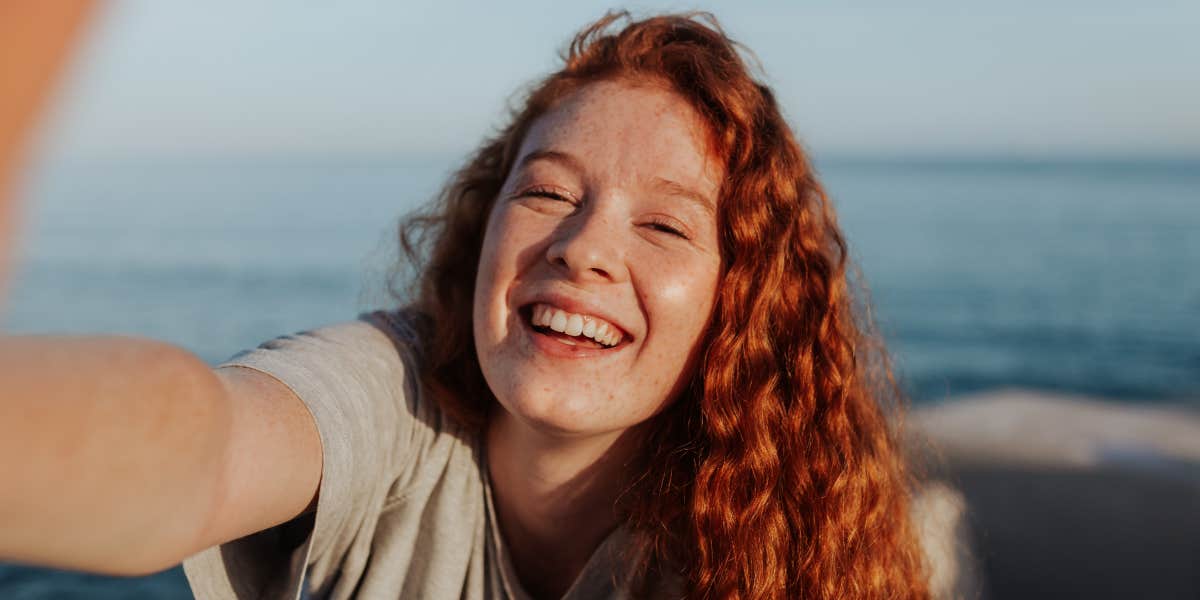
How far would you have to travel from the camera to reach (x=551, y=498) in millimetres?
2734

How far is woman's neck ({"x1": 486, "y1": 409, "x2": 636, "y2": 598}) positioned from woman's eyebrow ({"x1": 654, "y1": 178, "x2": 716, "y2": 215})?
714 millimetres

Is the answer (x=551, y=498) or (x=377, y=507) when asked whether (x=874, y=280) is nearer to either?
(x=551, y=498)

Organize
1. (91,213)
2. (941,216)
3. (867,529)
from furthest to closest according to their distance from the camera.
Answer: (941,216) → (91,213) → (867,529)

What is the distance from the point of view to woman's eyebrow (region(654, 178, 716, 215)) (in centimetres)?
248

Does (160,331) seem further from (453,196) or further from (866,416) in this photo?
(866,416)

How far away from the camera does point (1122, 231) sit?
82.0ft

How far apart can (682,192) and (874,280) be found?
16.4 metres

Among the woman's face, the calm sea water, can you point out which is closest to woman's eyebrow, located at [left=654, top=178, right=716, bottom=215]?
the woman's face

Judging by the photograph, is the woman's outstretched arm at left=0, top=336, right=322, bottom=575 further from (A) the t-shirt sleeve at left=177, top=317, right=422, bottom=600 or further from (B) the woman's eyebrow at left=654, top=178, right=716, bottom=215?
(B) the woman's eyebrow at left=654, top=178, right=716, bottom=215

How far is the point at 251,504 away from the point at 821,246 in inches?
69.4

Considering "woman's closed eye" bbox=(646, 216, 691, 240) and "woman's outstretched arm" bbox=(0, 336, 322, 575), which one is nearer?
"woman's outstretched arm" bbox=(0, 336, 322, 575)

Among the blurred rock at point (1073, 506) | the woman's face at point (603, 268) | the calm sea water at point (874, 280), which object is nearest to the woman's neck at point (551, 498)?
the woman's face at point (603, 268)

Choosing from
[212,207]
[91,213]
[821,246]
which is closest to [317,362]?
[821,246]

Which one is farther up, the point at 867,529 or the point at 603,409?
the point at 603,409
